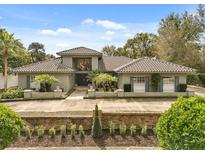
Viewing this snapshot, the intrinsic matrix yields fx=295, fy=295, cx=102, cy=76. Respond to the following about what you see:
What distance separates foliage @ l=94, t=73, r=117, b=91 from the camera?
30.4 metres

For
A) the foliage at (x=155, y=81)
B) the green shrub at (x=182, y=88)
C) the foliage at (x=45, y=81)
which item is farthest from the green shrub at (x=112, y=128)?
the green shrub at (x=182, y=88)

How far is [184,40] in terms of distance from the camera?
49.3 m

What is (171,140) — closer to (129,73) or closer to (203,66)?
(129,73)

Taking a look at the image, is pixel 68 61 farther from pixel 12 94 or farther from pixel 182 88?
pixel 182 88

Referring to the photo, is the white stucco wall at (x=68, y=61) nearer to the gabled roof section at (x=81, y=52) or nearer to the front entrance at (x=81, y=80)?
the gabled roof section at (x=81, y=52)

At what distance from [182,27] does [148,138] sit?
142 feet

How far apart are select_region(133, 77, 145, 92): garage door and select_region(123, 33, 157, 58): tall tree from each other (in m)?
33.8

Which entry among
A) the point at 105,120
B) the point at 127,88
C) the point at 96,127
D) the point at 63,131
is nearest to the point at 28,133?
the point at 63,131

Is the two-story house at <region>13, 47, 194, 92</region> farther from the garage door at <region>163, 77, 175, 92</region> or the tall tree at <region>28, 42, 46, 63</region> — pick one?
the tall tree at <region>28, 42, 46, 63</region>

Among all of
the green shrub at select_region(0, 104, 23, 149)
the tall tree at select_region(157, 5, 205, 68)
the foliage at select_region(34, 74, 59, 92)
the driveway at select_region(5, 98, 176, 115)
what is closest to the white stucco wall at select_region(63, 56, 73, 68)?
the foliage at select_region(34, 74, 59, 92)

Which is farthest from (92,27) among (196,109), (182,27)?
(182,27)

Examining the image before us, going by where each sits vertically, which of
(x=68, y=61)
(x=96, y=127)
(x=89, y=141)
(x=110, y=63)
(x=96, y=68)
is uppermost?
(x=68, y=61)

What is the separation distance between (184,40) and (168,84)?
21273 mm
